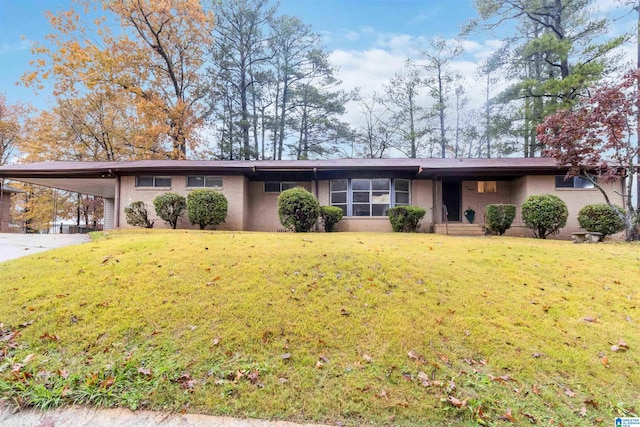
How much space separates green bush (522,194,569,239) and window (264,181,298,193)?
9293mm

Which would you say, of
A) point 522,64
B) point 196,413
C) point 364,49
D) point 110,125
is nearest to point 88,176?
point 110,125

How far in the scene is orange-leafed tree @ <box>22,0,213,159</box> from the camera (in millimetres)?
18484

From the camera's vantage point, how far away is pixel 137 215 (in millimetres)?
12594

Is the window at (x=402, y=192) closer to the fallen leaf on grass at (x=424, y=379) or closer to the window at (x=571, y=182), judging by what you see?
the window at (x=571, y=182)

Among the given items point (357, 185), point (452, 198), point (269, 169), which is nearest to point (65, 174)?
point (269, 169)

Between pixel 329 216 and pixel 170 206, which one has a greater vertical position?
pixel 170 206

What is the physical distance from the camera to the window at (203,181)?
44.1 ft

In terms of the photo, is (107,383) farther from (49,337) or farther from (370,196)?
(370,196)

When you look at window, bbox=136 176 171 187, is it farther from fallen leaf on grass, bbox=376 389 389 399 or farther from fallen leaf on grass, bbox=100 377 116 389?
fallen leaf on grass, bbox=376 389 389 399

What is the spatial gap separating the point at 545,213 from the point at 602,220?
5.57ft

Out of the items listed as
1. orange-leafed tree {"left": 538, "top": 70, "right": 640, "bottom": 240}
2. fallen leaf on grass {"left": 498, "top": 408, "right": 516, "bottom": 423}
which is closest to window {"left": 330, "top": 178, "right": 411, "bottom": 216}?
orange-leafed tree {"left": 538, "top": 70, "right": 640, "bottom": 240}

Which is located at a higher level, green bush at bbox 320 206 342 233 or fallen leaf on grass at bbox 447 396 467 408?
green bush at bbox 320 206 342 233

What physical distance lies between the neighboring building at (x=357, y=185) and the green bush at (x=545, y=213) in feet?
4.78

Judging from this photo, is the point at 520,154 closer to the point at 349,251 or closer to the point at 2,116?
the point at 349,251
